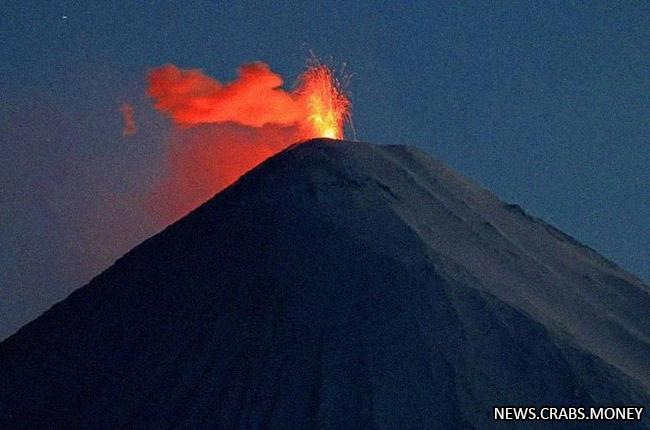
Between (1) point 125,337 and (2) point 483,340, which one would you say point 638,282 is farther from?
(1) point 125,337

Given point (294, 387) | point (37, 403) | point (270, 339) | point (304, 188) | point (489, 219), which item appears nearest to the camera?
point (294, 387)

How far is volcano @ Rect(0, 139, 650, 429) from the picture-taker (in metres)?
14.9

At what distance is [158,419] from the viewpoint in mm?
15289

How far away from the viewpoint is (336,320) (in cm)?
1617

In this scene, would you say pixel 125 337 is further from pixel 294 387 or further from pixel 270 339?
pixel 294 387

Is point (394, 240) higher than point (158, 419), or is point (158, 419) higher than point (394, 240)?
point (394, 240)

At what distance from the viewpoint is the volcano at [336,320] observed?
14.9 meters

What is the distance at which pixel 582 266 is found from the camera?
71.6ft

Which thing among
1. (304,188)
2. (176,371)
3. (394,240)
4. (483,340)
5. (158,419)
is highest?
(304,188)

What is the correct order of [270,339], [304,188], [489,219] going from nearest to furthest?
[270,339] < [304,188] < [489,219]

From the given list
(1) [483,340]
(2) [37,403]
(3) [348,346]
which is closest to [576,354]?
(1) [483,340]

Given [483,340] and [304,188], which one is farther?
[304,188]

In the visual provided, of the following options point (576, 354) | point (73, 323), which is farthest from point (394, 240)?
point (73, 323)

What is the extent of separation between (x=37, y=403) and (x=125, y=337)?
2.08 metres
